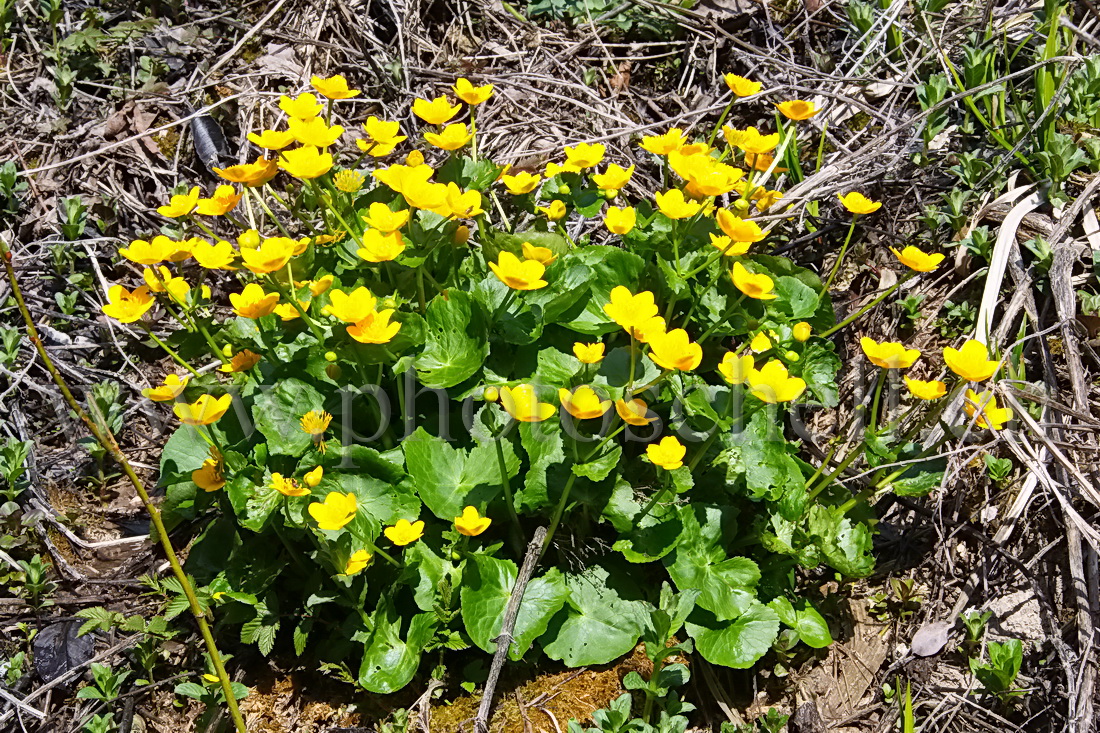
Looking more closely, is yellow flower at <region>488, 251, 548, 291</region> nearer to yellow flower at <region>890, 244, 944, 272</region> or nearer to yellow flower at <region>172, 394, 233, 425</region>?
yellow flower at <region>172, 394, 233, 425</region>

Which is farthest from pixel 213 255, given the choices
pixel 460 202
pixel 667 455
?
pixel 667 455

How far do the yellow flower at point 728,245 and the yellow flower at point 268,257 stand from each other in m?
1.08

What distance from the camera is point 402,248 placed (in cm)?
226

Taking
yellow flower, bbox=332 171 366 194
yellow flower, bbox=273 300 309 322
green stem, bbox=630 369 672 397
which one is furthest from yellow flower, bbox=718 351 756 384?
yellow flower, bbox=332 171 366 194

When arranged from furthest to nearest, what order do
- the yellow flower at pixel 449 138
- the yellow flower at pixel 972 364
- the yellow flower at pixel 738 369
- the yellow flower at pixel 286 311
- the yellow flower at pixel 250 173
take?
the yellow flower at pixel 449 138 → the yellow flower at pixel 250 173 → the yellow flower at pixel 286 311 → the yellow flower at pixel 738 369 → the yellow flower at pixel 972 364

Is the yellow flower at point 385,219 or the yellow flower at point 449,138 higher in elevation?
the yellow flower at point 449,138

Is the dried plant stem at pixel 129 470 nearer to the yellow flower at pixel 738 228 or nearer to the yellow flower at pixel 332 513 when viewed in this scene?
the yellow flower at pixel 332 513

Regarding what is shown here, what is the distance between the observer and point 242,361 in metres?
2.35

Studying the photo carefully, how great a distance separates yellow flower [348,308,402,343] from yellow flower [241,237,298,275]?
0.84 feet

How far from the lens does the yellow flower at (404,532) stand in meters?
2.11

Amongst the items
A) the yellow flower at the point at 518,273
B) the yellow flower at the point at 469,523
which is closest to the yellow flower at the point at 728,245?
the yellow flower at the point at 518,273

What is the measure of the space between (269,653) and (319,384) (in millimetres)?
771

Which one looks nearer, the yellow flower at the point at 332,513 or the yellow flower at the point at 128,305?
the yellow flower at the point at 332,513

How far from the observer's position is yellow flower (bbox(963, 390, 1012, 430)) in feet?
7.30
